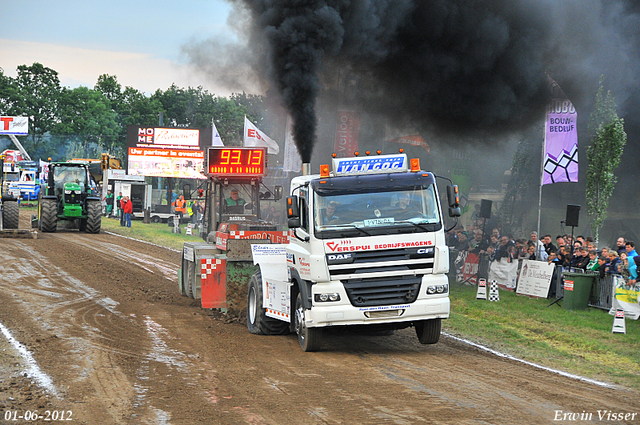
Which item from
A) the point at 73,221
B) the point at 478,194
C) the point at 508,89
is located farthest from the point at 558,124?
the point at 73,221

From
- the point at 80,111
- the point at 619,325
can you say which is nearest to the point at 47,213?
the point at 619,325

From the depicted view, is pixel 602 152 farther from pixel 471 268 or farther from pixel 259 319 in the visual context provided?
pixel 259 319

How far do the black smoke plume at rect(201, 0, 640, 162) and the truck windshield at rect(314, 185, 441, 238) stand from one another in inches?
418

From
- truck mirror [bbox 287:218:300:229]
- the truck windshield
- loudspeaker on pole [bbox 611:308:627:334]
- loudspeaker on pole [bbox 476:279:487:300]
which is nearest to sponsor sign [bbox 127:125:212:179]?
loudspeaker on pole [bbox 476:279:487:300]

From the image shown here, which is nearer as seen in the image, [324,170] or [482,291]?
[324,170]

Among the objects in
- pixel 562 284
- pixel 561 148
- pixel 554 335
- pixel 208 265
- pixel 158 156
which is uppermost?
pixel 158 156

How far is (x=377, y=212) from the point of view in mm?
9109

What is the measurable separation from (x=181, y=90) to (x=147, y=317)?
264ft

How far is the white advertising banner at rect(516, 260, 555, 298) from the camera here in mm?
16188

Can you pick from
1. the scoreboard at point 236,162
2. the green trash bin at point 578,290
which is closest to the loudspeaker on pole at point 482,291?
the green trash bin at point 578,290

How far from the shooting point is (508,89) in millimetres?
21266

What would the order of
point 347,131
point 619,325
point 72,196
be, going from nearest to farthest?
point 619,325 → point 347,131 → point 72,196

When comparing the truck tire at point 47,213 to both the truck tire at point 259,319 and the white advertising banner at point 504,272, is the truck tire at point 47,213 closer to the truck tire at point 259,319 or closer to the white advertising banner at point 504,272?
the white advertising banner at point 504,272

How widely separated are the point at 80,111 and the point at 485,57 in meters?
81.7
